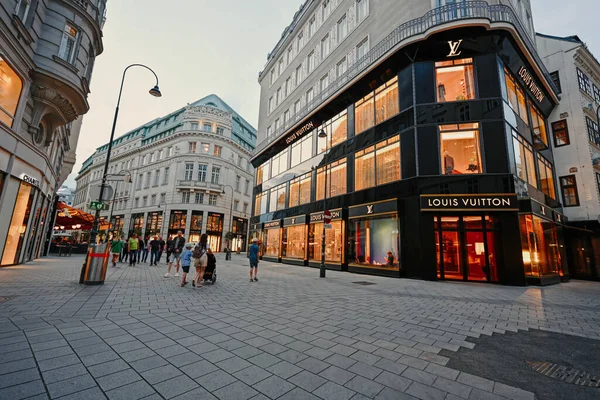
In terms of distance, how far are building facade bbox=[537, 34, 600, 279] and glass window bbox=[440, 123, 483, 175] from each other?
1212cm

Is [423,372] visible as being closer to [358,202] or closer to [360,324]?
[360,324]

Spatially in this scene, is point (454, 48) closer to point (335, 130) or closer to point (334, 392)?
point (335, 130)

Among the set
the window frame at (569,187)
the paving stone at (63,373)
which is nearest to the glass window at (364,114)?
the window frame at (569,187)

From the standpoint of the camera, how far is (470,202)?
13.7 m

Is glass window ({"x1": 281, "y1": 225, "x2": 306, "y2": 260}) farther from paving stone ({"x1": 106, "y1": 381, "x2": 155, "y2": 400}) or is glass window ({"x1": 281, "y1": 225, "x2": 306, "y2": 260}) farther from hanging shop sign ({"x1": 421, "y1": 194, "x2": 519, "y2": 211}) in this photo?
paving stone ({"x1": 106, "y1": 381, "x2": 155, "y2": 400})

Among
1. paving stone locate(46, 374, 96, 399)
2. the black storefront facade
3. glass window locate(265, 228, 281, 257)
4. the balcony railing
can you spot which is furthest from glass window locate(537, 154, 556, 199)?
paving stone locate(46, 374, 96, 399)

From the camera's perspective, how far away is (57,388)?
9.17ft

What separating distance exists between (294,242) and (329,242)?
5.34 metres

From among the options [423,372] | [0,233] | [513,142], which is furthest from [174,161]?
[423,372]

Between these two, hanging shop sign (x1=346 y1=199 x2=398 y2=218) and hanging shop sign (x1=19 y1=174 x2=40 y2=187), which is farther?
hanging shop sign (x1=346 y1=199 x2=398 y2=218)

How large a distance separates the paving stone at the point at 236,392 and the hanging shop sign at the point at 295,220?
20.5 metres

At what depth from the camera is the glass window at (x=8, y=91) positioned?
10328mm

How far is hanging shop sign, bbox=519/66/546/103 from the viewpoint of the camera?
17.0 meters

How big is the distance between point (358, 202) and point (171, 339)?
15484 millimetres
